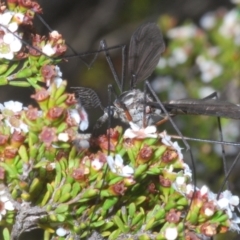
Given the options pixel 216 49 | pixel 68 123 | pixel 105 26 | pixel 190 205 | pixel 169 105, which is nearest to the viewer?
pixel 68 123

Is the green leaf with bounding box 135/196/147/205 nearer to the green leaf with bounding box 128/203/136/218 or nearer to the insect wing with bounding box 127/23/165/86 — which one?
the green leaf with bounding box 128/203/136/218

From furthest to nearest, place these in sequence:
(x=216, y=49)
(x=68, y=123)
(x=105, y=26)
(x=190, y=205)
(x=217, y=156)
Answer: (x=105, y=26) < (x=216, y=49) < (x=217, y=156) < (x=190, y=205) < (x=68, y=123)

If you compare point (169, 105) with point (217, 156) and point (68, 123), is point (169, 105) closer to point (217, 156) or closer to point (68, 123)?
point (68, 123)

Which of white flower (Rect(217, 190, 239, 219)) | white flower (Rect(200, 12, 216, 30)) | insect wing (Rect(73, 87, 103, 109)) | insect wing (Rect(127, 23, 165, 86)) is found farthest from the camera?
white flower (Rect(200, 12, 216, 30))

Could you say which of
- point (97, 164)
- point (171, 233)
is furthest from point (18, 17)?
point (171, 233)

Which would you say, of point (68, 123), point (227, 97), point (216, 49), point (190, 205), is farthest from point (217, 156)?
point (68, 123)

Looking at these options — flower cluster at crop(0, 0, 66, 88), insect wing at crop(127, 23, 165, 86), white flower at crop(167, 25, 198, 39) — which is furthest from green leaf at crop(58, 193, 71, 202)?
white flower at crop(167, 25, 198, 39)
